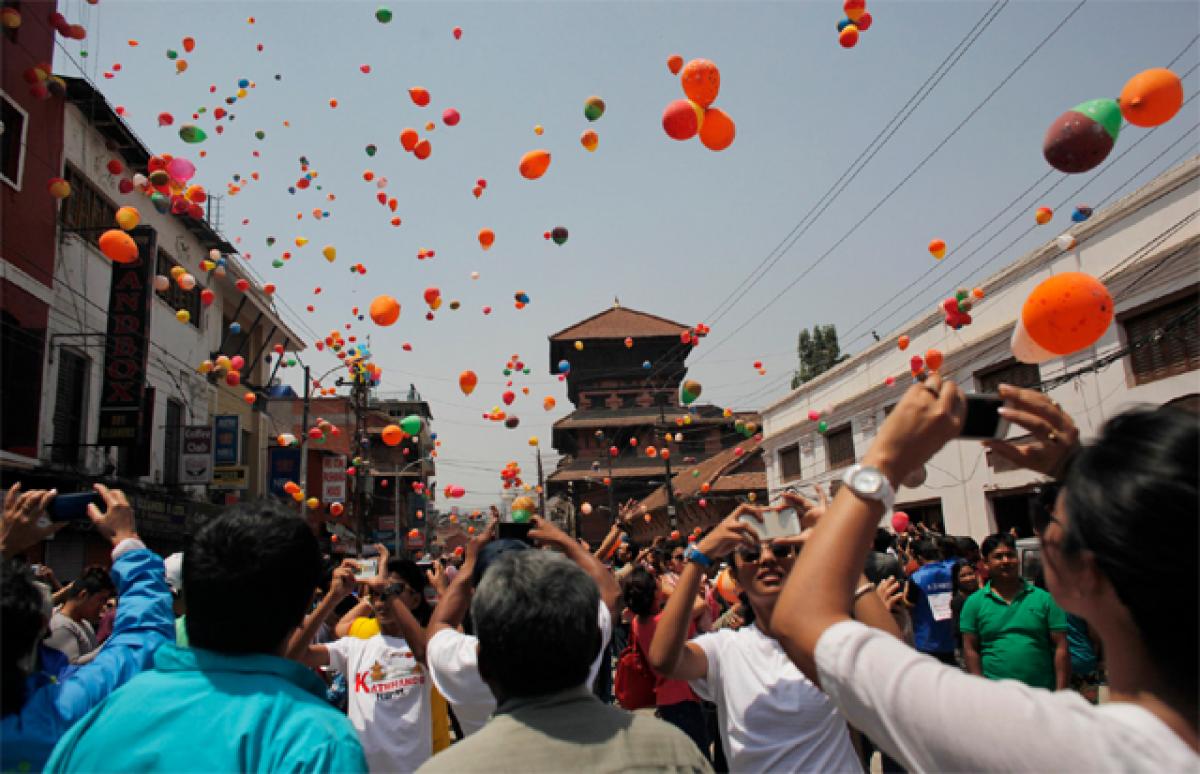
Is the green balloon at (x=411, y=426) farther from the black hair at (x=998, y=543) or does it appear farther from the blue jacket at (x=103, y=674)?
the blue jacket at (x=103, y=674)

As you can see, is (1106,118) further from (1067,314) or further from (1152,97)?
(1067,314)

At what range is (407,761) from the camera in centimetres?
354

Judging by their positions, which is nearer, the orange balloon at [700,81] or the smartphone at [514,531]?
A: the smartphone at [514,531]

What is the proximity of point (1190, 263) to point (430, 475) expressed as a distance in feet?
168

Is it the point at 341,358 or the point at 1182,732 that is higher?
the point at 341,358

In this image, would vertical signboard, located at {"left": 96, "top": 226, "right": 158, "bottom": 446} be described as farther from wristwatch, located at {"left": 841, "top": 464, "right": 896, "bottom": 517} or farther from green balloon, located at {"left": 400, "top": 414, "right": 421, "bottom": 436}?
wristwatch, located at {"left": 841, "top": 464, "right": 896, "bottom": 517}

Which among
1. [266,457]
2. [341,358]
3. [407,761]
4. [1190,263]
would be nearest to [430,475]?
[266,457]

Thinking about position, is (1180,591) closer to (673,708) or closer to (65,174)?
(673,708)

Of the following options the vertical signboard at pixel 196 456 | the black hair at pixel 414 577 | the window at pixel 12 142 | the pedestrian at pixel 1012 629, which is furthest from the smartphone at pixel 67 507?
the vertical signboard at pixel 196 456

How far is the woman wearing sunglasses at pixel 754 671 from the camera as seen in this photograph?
2525 mm

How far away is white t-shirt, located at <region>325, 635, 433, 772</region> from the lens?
3543 millimetres

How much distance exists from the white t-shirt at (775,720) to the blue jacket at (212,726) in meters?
1.66

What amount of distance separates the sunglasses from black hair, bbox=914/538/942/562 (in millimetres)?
4891

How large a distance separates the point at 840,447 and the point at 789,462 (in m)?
3.48
